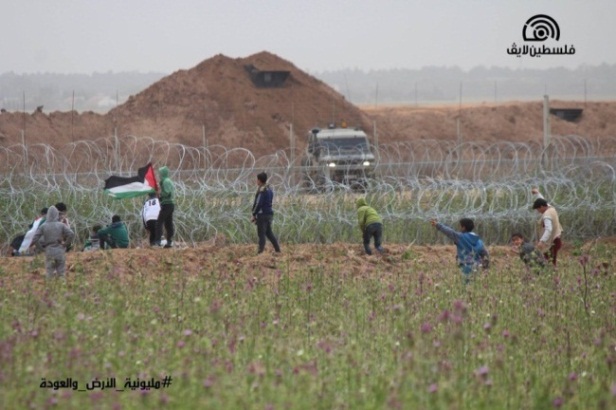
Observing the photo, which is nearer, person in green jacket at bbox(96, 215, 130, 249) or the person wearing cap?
the person wearing cap

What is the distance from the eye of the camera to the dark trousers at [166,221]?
18.6 meters

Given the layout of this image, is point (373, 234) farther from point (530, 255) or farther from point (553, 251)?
point (530, 255)

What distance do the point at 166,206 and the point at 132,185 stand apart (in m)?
0.84

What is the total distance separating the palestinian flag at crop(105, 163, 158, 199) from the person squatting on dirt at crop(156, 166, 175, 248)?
27 centimetres

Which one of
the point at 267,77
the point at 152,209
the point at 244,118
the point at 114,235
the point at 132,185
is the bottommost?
the point at 114,235

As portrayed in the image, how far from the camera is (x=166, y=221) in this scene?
18.8m

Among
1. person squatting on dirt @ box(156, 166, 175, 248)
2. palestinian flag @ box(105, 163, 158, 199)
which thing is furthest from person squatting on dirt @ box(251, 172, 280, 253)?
palestinian flag @ box(105, 163, 158, 199)

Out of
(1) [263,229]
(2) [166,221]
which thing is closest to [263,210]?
(1) [263,229]

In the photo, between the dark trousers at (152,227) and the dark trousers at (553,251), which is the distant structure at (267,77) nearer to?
the dark trousers at (152,227)

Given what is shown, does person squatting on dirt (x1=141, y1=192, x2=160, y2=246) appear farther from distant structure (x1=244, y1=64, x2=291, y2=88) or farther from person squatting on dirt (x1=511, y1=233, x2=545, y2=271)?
distant structure (x1=244, y1=64, x2=291, y2=88)

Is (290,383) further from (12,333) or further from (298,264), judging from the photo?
(298,264)

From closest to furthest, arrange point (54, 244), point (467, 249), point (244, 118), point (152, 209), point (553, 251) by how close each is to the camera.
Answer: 1. point (467, 249)
2. point (54, 244)
3. point (553, 251)
4. point (152, 209)
5. point (244, 118)

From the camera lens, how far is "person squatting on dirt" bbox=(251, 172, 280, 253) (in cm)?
1756

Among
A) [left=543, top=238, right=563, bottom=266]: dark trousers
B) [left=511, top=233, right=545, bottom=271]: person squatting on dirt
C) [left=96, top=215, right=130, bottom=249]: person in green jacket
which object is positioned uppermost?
[left=511, top=233, right=545, bottom=271]: person squatting on dirt
